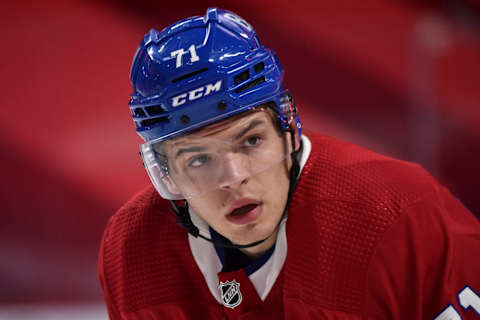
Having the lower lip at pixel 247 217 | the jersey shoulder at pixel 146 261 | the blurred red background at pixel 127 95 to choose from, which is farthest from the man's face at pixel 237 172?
the blurred red background at pixel 127 95

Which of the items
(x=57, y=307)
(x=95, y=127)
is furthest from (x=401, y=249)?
(x=57, y=307)

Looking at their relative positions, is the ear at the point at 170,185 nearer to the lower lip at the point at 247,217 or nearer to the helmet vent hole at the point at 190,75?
the lower lip at the point at 247,217

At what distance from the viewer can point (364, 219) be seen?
1.36 metres

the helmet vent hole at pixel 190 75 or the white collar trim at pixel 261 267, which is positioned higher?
the helmet vent hole at pixel 190 75

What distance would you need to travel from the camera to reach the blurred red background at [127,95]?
2.64 m

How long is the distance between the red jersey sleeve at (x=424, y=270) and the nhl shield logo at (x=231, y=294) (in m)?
0.38

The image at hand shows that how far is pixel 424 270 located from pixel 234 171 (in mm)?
502

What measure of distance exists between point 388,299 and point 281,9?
1723 millimetres

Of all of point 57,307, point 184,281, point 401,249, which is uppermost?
point 401,249

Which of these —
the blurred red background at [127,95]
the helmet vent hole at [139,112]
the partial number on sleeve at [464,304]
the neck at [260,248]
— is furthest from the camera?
the blurred red background at [127,95]

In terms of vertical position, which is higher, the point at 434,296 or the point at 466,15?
the point at 466,15

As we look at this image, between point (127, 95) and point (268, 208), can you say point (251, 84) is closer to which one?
point (268, 208)

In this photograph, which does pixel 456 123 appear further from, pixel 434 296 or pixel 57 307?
pixel 57 307

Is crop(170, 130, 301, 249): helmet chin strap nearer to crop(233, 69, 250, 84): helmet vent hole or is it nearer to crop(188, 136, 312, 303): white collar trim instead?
crop(188, 136, 312, 303): white collar trim
